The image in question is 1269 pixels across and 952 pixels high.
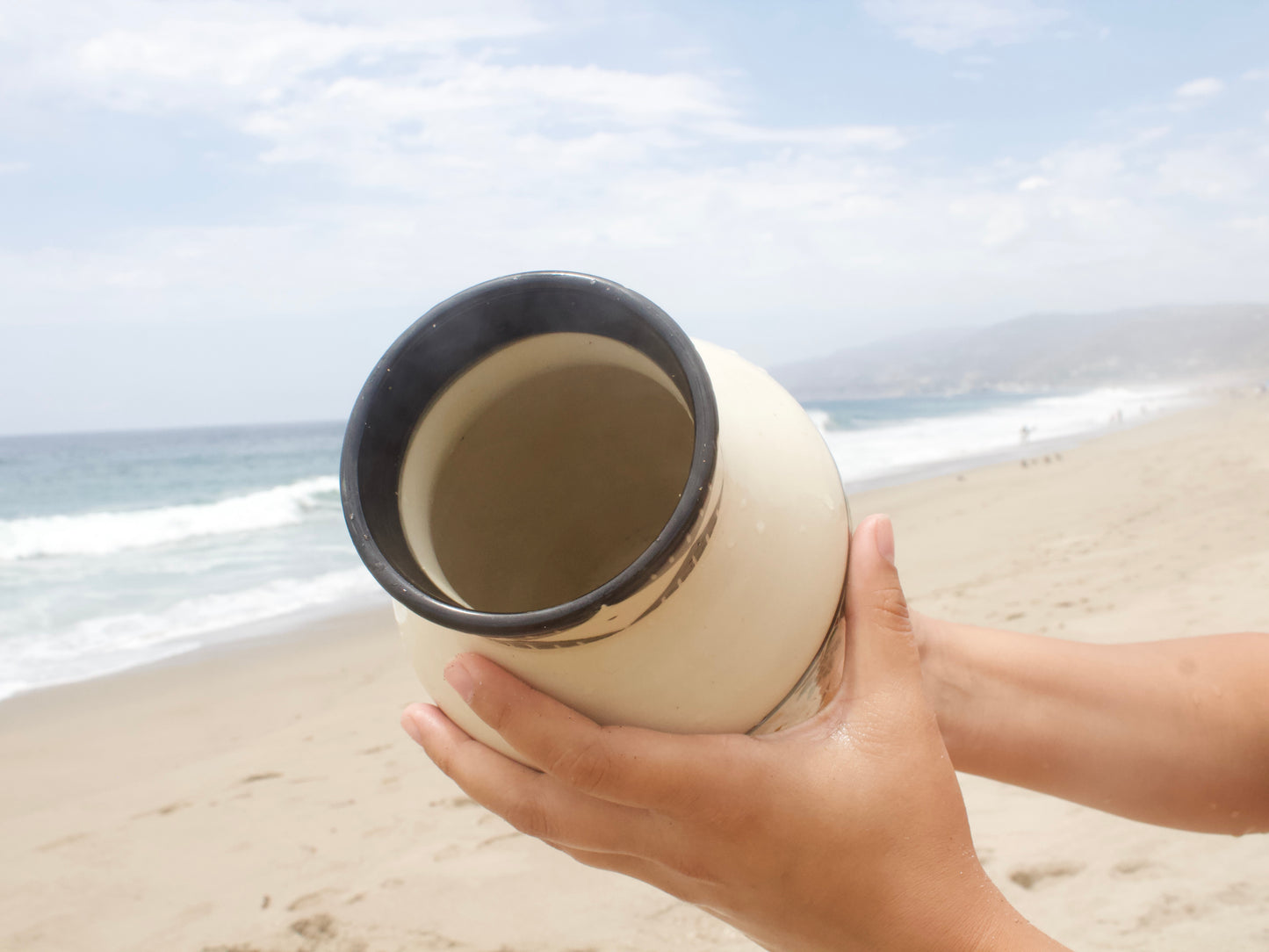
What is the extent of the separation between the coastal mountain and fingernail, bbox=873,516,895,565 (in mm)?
81842

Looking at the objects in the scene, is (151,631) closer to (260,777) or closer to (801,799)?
(260,777)

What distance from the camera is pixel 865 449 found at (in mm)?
20578

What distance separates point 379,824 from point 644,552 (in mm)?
2889

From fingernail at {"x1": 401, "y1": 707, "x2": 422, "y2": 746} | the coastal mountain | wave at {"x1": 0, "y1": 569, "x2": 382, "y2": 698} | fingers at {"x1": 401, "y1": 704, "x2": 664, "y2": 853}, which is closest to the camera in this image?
fingers at {"x1": 401, "y1": 704, "x2": 664, "y2": 853}

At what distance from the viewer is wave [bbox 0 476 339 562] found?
12234 millimetres

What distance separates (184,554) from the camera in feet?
36.0

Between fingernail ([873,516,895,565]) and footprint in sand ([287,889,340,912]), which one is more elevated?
fingernail ([873,516,895,565])

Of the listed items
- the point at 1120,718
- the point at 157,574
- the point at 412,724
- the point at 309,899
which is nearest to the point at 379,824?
the point at 309,899

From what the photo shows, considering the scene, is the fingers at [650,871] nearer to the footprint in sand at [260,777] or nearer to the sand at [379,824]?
the sand at [379,824]

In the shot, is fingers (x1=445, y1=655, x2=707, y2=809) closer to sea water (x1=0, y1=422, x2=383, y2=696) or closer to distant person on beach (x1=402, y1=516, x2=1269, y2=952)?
distant person on beach (x1=402, y1=516, x2=1269, y2=952)

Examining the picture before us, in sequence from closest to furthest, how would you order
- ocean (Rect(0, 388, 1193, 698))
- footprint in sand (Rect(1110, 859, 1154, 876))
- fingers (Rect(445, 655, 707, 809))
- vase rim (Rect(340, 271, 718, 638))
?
vase rim (Rect(340, 271, 718, 638)) → fingers (Rect(445, 655, 707, 809)) → footprint in sand (Rect(1110, 859, 1154, 876)) → ocean (Rect(0, 388, 1193, 698))

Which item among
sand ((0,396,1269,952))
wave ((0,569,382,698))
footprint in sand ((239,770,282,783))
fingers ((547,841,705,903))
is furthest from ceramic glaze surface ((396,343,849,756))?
wave ((0,569,382,698))

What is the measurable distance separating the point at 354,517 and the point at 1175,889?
2.43m

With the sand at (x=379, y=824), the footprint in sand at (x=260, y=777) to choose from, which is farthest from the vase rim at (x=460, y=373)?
the footprint in sand at (x=260, y=777)
